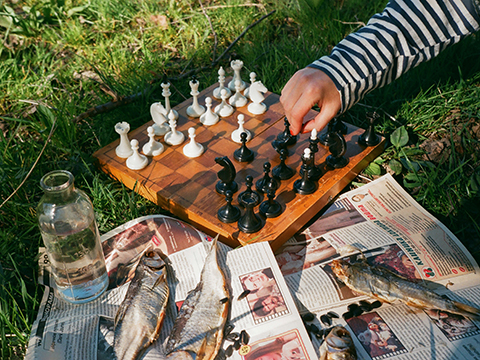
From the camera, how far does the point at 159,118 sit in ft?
7.35

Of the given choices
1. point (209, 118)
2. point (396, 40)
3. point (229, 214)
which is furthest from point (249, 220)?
point (396, 40)

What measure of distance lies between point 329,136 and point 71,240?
1255 millimetres

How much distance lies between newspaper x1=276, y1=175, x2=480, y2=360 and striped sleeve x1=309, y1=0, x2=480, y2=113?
489 mm

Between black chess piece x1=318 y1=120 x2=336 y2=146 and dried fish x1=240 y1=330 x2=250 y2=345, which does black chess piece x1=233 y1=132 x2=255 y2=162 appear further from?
dried fish x1=240 y1=330 x2=250 y2=345

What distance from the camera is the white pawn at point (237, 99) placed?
2.45 m

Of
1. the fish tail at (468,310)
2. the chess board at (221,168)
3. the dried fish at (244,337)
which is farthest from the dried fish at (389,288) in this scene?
the dried fish at (244,337)

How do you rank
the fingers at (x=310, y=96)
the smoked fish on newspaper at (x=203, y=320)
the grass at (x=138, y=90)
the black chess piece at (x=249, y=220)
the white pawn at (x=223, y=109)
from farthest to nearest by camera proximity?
1. the white pawn at (x=223, y=109)
2. the grass at (x=138, y=90)
3. the fingers at (x=310, y=96)
4. the black chess piece at (x=249, y=220)
5. the smoked fish on newspaper at (x=203, y=320)

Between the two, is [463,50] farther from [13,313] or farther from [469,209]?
[13,313]

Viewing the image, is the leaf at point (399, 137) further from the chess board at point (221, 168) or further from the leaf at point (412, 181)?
the leaf at point (412, 181)

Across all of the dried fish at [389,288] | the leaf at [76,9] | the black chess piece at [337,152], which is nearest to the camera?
the dried fish at [389,288]

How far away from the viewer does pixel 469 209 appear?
1.93 m

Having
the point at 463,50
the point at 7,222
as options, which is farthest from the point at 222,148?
the point at 463,50

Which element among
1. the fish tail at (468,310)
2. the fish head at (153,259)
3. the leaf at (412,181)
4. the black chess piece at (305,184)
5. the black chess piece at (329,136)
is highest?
the black chess piece at (329,136)

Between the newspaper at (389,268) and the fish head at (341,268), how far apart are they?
0.08 feet
